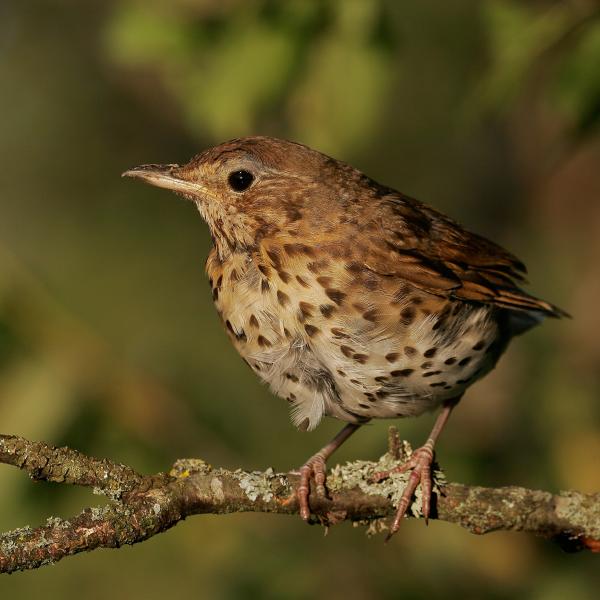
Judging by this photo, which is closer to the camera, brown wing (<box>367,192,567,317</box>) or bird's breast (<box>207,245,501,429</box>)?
bird's breast (<box>207,245,501,429</box>)

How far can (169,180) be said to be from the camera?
14.0 feet

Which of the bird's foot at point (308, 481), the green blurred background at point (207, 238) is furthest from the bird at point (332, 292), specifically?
the green blurred background at point (207, 238)

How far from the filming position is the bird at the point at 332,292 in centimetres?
397

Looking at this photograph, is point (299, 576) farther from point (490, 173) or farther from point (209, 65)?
point (490, 173)

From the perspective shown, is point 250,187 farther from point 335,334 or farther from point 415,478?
point 415,478

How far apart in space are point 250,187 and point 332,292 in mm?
639

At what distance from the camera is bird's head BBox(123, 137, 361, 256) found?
167 inches

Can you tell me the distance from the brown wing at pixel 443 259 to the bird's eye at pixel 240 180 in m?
0.54

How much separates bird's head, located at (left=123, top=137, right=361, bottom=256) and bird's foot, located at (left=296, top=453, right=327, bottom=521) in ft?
2.90

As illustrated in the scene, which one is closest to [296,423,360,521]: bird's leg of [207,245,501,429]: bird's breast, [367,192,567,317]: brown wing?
[207,245,501,429]: bird's breast

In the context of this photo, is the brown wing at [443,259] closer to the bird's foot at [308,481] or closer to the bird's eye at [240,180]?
the bird's eye at [240,180]

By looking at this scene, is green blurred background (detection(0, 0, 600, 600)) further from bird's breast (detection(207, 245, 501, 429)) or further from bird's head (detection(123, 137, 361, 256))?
bird's breast (detection(207, 245, 501, 429))

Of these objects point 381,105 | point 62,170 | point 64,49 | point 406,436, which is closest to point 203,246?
point 62,170

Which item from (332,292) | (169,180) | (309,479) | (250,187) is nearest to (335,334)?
(332,292)
